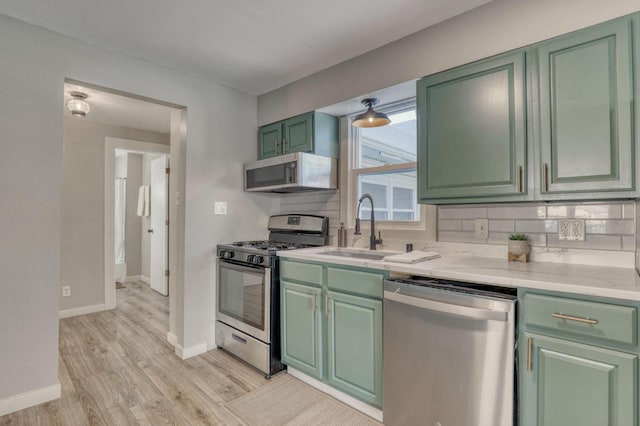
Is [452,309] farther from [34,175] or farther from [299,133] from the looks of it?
[34,175]

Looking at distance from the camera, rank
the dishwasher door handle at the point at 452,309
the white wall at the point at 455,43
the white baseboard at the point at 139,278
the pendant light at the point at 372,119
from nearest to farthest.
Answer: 1. the dishwasher door handle at the point at 452,309
2. the white wall at the point at 455,43
3. the pendant light at the point at 372,119
4. the white baseboard at the point at 139,278

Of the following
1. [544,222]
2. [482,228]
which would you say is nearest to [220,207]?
[482,228]

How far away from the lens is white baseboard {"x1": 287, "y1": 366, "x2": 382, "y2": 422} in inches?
75.2

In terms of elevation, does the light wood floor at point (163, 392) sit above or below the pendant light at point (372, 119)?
below

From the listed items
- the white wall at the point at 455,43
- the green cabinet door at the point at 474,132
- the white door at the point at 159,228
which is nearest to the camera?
the white wall at the point at 455,43

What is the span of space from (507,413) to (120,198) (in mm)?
6414

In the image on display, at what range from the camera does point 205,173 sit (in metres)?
2.84

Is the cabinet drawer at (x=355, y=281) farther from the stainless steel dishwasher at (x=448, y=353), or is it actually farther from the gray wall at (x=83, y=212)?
the gray wall at (x=83, y=212)

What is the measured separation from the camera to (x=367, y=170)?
8.81 ft

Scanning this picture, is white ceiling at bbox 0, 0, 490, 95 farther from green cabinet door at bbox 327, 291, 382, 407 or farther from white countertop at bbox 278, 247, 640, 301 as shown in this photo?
green cabinet door at bbox 327, 291, 382, 407

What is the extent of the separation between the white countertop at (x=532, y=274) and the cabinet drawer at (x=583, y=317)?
0.05 meters

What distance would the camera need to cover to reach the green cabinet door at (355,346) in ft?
6.04

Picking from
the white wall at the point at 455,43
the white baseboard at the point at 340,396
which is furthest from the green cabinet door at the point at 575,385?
the white wall at the point at 455,43

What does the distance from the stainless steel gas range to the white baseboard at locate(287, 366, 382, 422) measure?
0.56ft
